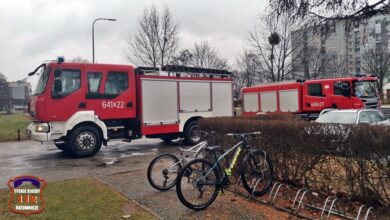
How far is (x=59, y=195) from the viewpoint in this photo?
19.3ft

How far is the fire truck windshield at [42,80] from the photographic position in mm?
10523

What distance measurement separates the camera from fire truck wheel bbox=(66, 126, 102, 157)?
34.6 feet

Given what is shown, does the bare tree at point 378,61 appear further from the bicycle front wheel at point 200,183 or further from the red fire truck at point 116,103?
the bicycle front wheel at point 200,183

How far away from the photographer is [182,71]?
44.1 ft

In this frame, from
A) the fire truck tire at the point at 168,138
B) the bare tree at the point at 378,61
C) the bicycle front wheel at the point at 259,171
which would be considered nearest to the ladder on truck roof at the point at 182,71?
the fire truck tire at the point at 168,138

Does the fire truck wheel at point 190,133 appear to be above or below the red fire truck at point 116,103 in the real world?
below

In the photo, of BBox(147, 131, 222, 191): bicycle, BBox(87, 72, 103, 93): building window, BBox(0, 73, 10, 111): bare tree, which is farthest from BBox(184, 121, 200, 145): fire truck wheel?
BBox(0, 73, 10, 111): bare tree

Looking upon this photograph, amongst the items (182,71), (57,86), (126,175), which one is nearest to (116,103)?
(57,86)

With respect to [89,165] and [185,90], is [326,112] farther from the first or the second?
[89,165]

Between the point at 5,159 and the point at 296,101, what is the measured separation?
1451 cm

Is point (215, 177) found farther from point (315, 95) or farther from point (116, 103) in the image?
point (315, 95)

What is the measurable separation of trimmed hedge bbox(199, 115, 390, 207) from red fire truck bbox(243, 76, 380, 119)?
1235 centimetres

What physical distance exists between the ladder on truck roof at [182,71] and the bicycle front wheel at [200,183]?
301 inches

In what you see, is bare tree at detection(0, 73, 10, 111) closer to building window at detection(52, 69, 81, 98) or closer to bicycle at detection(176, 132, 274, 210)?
building window at detection(52, 69, 81, 98)
